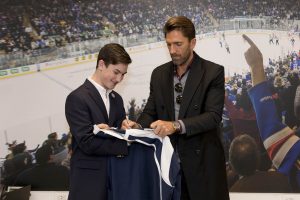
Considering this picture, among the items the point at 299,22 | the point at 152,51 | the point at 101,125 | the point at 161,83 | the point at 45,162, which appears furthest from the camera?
the point at 45,162

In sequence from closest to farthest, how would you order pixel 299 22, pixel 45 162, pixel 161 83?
pixel 161 83, pixel 299 22, pixel 45 162

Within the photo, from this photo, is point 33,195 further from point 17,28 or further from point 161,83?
point 161,83

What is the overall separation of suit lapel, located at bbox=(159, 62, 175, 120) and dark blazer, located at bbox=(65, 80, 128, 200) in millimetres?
345

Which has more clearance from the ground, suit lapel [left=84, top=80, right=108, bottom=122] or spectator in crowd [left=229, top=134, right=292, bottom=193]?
suit lapel [left=84, top=80, right=108, bottom=122]

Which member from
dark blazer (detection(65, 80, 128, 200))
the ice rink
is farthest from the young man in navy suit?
the ice rink

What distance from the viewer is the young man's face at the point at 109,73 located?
2.27 m

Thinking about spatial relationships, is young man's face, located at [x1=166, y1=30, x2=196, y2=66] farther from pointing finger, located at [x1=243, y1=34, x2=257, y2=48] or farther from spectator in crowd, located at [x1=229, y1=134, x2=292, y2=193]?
spectator in crowd, located at [x1=229, y1=134, x2=292, y2=193]

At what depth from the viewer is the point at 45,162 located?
3883mm

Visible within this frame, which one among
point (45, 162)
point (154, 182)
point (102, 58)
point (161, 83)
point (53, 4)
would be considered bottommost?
point (45, 162)

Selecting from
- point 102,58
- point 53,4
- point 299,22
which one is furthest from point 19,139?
point 299,22

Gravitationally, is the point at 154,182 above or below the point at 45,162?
above

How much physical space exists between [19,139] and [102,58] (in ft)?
6.48

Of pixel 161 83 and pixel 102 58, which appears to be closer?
Result: pixel 102 58

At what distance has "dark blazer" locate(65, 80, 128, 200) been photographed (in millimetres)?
2150
